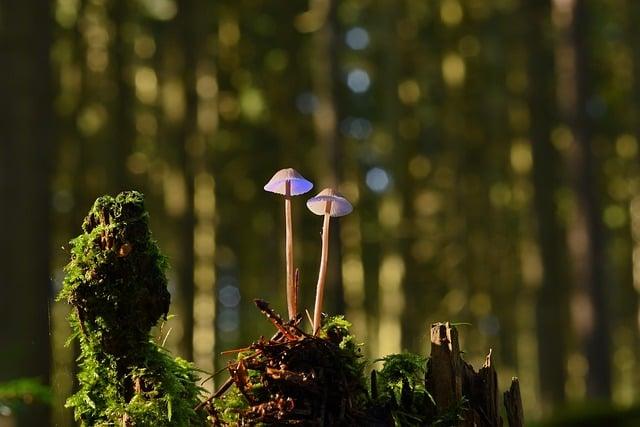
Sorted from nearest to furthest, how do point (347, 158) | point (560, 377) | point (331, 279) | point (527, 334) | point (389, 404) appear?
point (389, 404)
point (331, 279)
point (560, 377)
point (347, 158)
point (527, 334)

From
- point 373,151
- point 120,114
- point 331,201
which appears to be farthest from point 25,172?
point 373,151

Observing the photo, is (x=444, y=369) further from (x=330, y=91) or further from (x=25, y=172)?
(x=330, y=91)

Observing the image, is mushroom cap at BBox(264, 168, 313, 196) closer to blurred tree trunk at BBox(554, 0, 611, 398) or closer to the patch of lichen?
the patch of lichen

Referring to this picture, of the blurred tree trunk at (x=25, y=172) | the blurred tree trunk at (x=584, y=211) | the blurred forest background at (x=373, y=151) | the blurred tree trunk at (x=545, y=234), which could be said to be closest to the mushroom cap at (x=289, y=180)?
the blurred tree trunk at (x=25, y=172)

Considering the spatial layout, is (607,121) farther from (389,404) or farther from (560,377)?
(389,404)

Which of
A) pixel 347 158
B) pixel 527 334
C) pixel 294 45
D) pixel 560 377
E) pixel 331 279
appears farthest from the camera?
pixel 527 334

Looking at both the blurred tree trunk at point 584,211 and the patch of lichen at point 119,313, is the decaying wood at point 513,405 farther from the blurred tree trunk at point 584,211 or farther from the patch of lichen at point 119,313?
the blurred tree trunk at point 584,211

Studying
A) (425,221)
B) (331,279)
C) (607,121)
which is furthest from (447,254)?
(331,279)

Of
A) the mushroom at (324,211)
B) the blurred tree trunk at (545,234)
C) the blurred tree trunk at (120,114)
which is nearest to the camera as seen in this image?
the mushroom at (324,211)
